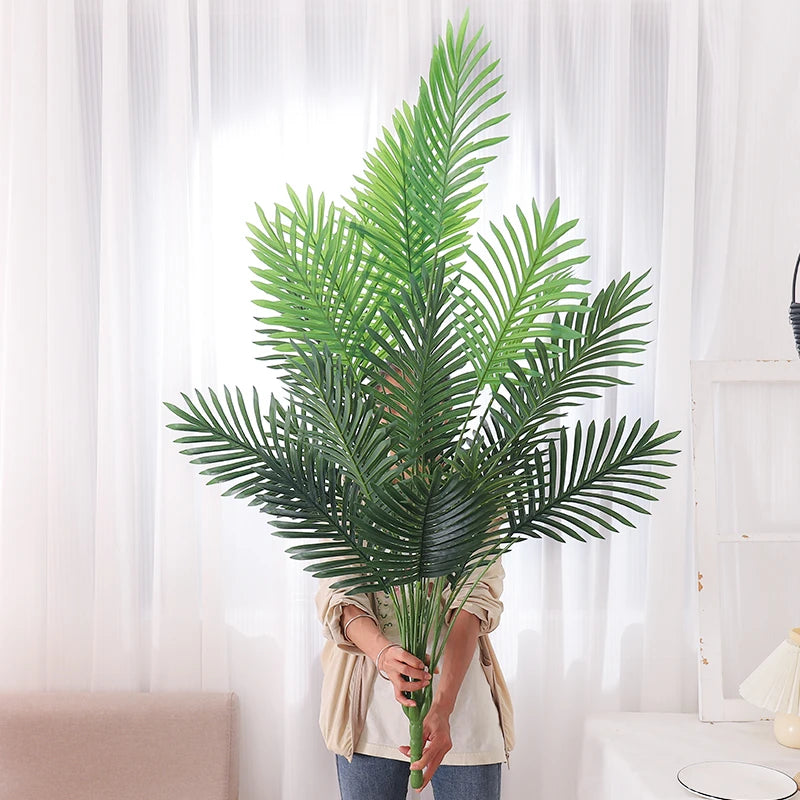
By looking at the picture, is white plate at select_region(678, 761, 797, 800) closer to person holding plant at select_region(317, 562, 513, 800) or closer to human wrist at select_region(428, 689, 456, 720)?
person holding plant at select_region(317, 562, 513, 800)

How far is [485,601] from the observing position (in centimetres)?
145

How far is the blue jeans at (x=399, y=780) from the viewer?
5.02 feet

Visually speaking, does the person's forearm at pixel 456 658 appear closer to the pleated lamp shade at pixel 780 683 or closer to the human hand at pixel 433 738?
the human hand at pixel 433 738

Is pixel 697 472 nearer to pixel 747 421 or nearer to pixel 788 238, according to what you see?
pixel 747 421

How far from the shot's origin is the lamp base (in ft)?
5.43

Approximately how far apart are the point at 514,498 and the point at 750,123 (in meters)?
1.15

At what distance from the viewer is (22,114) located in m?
1.88

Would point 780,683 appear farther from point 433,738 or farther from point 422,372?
point 422,372

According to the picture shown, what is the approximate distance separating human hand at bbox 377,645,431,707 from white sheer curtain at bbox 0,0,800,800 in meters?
0.64

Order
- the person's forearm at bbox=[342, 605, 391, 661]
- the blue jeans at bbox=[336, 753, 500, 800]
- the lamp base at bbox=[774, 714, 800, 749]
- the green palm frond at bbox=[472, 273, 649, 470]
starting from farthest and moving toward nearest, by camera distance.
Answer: the lamp base at bbox=[774, 714, 800, 749] < the blue jeans at bbox=[336, 753, 500, 800] < the person's forearm at bbox=[342, 605, 391, 661] < the green palm frond at bbox=[472, 273, 649, 470]

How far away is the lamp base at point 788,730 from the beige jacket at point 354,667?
1.77ft

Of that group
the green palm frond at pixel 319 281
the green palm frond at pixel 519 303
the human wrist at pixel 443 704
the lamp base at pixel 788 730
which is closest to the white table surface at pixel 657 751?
the lamp base at pixel 788 730

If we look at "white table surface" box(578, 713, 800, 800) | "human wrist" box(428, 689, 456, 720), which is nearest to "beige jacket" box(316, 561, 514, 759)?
"human wrist" box(428, 689, 456, 720)

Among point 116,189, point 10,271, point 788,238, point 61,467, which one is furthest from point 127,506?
point 788,238
